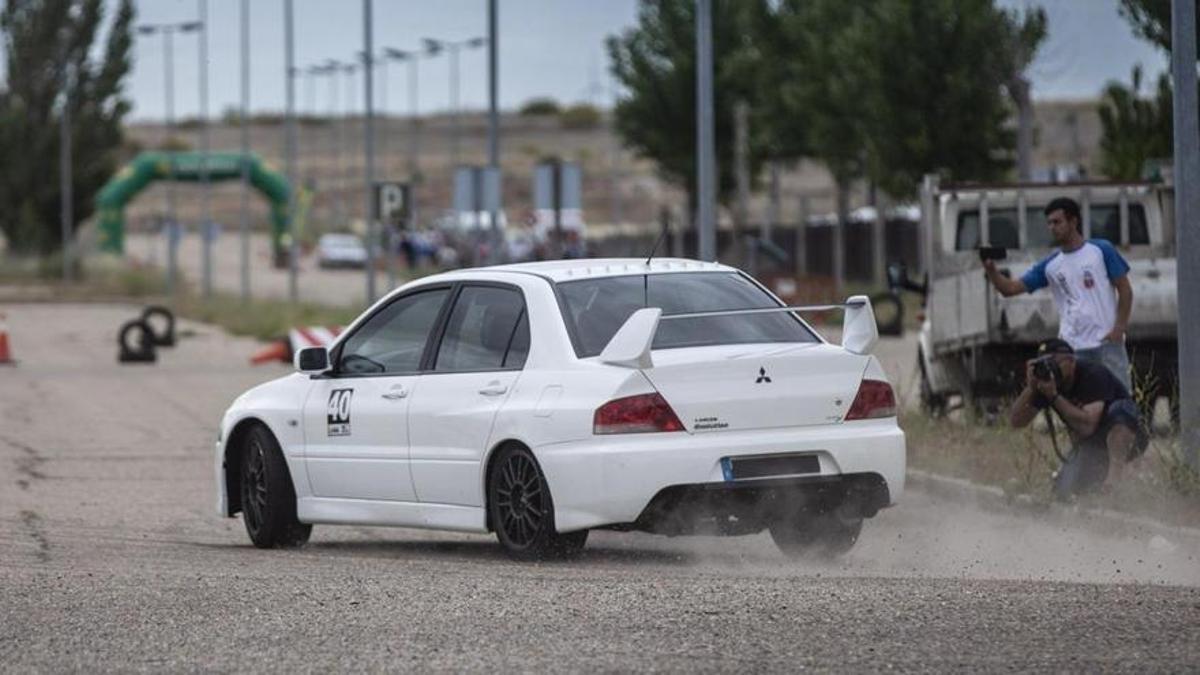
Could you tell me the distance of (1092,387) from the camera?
43.3 feet

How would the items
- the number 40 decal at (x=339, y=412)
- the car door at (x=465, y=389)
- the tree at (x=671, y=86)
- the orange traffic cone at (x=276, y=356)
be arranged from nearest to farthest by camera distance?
the car door at (x=465, y=389)
the number 40 decal at (x=339, y=412)
the orange traffic cone at (x=276, y=356)
the tree at (x=671, y=86)

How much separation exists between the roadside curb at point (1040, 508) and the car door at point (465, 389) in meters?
3.36

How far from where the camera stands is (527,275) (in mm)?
11961

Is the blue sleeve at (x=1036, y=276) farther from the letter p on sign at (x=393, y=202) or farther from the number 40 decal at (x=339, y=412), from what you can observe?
the letter p on sign at (x=393, y=202)

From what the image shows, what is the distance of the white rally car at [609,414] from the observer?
432 inches

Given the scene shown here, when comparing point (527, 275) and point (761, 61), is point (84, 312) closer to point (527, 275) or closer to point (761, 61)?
point (761, 61)

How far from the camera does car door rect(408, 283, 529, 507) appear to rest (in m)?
11.6

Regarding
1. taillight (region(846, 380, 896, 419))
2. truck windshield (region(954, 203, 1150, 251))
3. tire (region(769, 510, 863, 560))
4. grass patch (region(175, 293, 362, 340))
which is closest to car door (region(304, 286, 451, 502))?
tire (region(769, 510, 863, 560))

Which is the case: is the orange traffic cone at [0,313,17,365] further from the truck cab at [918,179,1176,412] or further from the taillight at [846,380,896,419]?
the taillight at [846,380,896,419]

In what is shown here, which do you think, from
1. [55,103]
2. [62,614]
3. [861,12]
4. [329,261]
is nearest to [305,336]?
[861,12]

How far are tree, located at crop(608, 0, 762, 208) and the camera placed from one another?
47687mm

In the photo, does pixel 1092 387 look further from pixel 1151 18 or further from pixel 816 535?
pixel 1151 18

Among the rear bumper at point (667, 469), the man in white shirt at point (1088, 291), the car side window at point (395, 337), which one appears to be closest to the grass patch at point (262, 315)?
the man in white shirt at point (1088, 291)

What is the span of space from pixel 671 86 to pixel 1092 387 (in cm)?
5034
